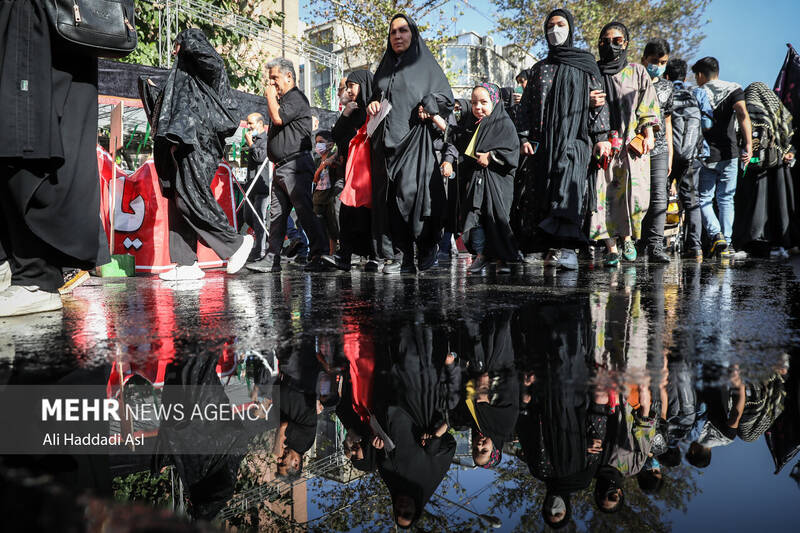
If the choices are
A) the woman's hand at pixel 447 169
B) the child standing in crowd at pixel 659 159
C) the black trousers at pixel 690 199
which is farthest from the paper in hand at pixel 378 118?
the black trousers at pixel 690 199

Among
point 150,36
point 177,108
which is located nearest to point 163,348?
point 177,108

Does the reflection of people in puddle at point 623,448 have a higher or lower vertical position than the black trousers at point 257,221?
lower

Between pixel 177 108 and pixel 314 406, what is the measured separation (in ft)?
12.9

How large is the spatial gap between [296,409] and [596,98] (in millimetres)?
4867

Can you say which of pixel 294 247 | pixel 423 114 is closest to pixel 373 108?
pixel 423 114

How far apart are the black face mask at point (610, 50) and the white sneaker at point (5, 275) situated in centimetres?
532

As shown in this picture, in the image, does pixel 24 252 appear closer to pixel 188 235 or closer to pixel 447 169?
pixel 188 235

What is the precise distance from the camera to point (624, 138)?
5.97 m

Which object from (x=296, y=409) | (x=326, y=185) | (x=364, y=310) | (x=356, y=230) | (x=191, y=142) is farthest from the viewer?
(x=326, y=185)

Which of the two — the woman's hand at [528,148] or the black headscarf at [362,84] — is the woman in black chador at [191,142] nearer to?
the black headscarf at [362,84]

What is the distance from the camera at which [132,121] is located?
1212cm

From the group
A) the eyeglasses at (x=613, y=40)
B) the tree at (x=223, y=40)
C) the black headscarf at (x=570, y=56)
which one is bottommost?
the black headscarf at (x=570, y=56)

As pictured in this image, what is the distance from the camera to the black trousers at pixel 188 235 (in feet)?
16.3

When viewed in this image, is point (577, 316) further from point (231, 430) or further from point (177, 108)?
point (177, 108)
